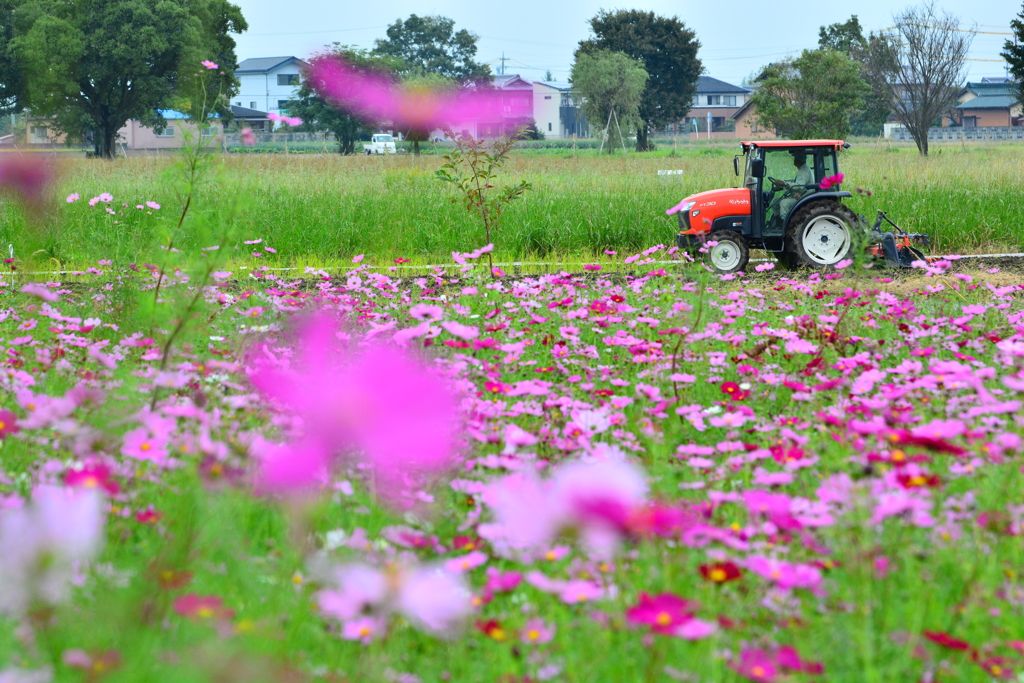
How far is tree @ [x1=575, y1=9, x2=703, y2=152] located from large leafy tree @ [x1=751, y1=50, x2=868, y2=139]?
1982cm

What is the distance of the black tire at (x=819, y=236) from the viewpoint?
320 inches

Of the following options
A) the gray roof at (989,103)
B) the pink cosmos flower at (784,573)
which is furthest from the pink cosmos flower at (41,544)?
the gray roof at (989,103)

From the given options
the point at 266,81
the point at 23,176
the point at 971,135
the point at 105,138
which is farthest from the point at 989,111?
the point at 23,176

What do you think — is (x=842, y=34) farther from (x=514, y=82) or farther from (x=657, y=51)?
(x=514, y=82)

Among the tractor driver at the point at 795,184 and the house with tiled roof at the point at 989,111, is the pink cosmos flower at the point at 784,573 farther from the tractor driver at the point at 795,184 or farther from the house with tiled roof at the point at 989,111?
the house with tiled roof at the point at 989,111

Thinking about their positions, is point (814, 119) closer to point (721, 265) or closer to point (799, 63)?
point (799, 63)

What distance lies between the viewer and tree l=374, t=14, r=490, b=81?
251ft

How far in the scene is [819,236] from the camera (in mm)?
8289

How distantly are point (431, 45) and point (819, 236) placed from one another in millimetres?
73657

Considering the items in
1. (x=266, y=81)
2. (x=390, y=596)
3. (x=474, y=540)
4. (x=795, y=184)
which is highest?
(x=266, y=81)

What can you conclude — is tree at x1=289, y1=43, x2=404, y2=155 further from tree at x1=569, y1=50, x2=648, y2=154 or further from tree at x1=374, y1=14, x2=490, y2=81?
tree at x1=374, y1=14, x2=490, y2=81

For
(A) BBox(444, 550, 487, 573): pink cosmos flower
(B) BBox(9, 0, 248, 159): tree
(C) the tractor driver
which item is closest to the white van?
(B) BBox(9, 0, 248, 159): tree

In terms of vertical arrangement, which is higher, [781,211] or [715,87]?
[715,87]

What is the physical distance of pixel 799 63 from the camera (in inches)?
1400
